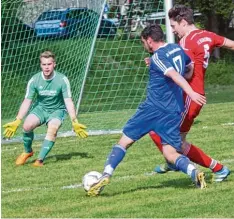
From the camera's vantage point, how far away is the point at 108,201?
7555mm

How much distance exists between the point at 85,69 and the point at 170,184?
6.45 metres

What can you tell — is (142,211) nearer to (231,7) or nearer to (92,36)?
(92,36)

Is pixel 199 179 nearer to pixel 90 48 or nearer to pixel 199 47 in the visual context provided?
pixel 199 47

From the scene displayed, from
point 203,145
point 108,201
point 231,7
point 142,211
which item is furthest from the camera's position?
point 231,7

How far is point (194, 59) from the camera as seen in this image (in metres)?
8.52

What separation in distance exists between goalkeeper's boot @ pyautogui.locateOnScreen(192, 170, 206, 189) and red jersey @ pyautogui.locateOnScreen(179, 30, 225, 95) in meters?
0.97

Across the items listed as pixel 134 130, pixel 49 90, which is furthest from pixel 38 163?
pixel 134 130

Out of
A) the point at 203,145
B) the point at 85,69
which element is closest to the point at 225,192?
the point at 203,145

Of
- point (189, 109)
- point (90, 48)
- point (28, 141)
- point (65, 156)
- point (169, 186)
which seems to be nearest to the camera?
point (169, 186)

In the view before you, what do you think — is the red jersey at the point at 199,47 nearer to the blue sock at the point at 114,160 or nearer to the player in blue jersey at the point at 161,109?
the player in blue jersey at the point at 161,109

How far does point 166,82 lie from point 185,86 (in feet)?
1.15

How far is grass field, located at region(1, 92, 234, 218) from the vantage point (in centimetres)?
705

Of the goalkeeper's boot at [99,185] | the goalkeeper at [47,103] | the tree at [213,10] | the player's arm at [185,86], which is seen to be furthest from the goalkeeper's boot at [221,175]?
the tree at [213,10]

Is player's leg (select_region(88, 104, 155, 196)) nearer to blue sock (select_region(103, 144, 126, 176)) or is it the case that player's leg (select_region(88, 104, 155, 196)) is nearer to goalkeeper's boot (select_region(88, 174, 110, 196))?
blue sock (select_region(103, 144, 126, 176))
